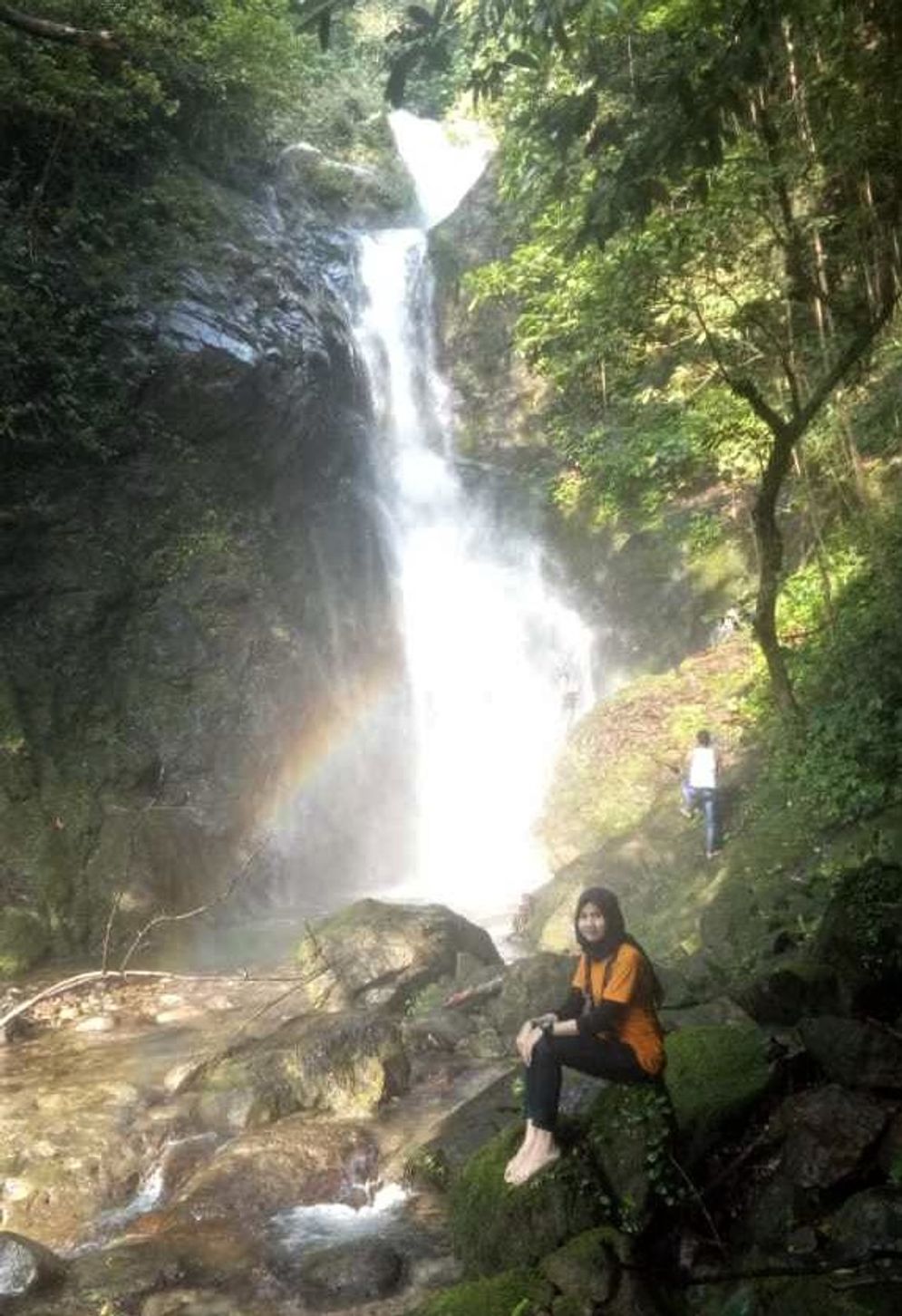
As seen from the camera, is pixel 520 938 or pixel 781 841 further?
pixel 520 938

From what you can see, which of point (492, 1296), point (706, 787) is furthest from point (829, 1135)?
point (706, 787)

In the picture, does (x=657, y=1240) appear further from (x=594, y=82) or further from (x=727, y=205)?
(x=727, y=205)

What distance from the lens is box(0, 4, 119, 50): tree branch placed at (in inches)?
154

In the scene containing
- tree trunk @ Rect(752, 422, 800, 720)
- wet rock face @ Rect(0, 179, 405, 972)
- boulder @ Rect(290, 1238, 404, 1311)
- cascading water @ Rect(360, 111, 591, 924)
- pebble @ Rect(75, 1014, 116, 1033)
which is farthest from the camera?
cascading water @ Rect(360, 111, 591, 924)

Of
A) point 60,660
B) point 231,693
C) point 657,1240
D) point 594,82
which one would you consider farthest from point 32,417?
point 657,1240

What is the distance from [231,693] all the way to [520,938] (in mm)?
6447

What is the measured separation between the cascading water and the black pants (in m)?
11.4

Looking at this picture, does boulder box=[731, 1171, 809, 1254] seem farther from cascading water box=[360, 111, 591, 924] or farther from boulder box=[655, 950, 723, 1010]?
cascading water box=[360, 111, 591, 924]

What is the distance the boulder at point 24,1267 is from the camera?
5.62 metres

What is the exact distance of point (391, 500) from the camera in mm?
22984

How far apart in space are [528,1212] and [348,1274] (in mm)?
1401

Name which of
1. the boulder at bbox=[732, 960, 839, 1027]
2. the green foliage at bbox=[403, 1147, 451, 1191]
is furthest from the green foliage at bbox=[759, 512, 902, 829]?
the green foliage at bbox=[403, 1147, 451, 1191]

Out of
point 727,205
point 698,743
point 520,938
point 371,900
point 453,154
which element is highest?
point 453,154

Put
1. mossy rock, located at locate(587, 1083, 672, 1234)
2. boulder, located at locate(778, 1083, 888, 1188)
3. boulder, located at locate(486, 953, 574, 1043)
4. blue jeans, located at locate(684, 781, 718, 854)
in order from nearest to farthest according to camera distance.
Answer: boulder, located at locate(778, 1083, 888, 1188) < mossy rock, located at locate(587, 1083, 672, 1234) < boulder, located at locate(486, 953, 574, 1043) < blue jeans, located at locate(684, 781, 718, 854)
